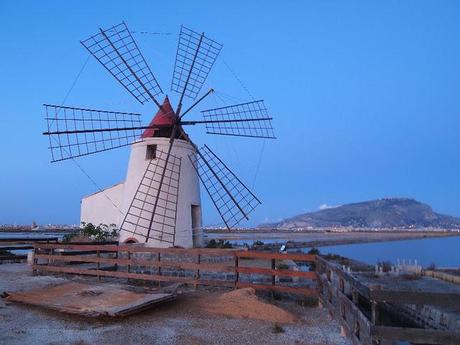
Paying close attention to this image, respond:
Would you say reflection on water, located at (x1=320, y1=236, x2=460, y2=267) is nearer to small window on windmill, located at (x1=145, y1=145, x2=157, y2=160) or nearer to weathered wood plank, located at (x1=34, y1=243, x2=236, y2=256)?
small window on windmill, located at (x1=145, y1=145, x2=157, y2=160)

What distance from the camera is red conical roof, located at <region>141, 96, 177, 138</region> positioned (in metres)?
18.7

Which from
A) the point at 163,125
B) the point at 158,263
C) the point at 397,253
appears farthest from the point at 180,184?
the point at 397,253

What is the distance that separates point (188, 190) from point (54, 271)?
22.0 feet

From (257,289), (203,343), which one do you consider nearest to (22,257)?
(257,289)

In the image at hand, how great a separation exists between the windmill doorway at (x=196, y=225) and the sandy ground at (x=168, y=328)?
1040 centimetres

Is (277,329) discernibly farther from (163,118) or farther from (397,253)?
(397,253)

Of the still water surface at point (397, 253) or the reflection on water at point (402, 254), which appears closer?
the reflection on water at point (402, 254)

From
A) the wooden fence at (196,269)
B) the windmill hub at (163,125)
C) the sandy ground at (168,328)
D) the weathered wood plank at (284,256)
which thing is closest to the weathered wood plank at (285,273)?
the wooden fence at (196,269)

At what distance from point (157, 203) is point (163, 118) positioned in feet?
11.1

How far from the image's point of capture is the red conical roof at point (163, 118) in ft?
61.2

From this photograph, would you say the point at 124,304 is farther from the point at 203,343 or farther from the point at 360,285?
the point at 360,285

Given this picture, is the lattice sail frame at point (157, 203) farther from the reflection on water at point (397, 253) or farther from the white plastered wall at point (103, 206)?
the reflection on water at point (397, 253)

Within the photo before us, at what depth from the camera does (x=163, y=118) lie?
18969 mm

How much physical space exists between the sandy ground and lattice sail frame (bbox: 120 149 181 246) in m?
9.35
